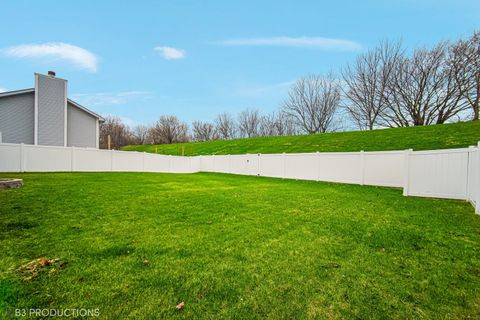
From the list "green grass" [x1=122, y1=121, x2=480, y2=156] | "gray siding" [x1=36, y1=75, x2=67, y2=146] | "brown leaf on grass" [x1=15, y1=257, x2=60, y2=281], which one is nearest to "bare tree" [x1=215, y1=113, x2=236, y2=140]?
"green grass" [x1=122, y1=121, x2=480, y2=156]

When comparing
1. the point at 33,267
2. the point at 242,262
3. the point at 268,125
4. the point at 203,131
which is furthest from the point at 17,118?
the point at 203,131

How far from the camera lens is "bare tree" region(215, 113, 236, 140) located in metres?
47.7

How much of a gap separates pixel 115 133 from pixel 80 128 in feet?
114

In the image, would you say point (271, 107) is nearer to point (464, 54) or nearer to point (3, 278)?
point (464, 54)

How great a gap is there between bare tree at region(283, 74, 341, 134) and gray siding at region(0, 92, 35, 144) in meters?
30.7

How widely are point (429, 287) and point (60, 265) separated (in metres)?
3.52

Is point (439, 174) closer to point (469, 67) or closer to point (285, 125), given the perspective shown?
point (469, 67)

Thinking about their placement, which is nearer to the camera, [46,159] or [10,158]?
[10,158]

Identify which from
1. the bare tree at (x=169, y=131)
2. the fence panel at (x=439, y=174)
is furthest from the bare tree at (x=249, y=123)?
the fence panel at (x=439, y=174)

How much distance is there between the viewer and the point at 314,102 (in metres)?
35.1

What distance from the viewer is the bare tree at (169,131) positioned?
5025 centimetres

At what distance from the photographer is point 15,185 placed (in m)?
6.21

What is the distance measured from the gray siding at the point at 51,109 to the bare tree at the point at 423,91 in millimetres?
29634

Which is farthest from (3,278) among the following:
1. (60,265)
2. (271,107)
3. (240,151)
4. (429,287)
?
(271,107)
